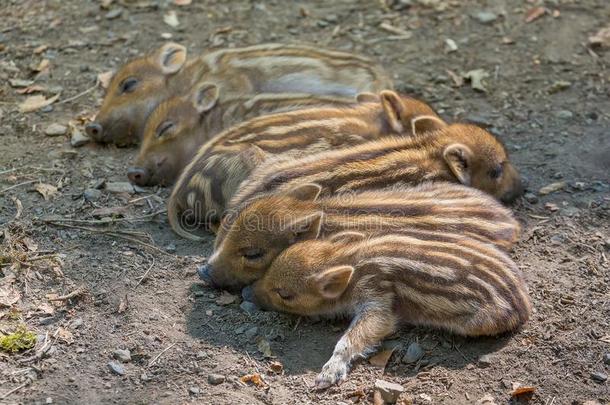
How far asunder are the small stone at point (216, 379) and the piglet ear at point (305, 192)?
1.17 m

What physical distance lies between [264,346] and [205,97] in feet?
8.12

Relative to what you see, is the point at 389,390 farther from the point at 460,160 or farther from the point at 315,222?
the point at 460,160

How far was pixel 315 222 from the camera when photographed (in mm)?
4926

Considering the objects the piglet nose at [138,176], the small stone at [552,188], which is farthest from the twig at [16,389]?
the small stone at [552,188]

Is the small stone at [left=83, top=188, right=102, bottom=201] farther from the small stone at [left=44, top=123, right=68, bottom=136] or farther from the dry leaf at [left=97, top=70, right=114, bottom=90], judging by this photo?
the dry leaf at [left=97, top=70, right=114, bottom=90]

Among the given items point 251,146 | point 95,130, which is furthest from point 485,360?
point 95,130

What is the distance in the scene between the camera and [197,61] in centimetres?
698

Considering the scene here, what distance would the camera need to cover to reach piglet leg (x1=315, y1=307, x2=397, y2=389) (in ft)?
14.4

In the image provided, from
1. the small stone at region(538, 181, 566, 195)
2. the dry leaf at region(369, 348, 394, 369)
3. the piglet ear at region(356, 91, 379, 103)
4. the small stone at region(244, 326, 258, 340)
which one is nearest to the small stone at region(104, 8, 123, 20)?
the piglet ear at region(356, 91, 379, 103)

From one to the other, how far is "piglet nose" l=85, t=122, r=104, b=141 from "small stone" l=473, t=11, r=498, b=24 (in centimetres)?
350

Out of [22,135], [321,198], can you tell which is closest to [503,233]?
[321,198]

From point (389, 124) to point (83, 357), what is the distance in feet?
8.21

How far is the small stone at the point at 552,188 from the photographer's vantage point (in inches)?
231

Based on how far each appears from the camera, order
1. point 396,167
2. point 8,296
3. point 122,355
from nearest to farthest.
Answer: point 122,355 < point 8,296 < point 396,167
